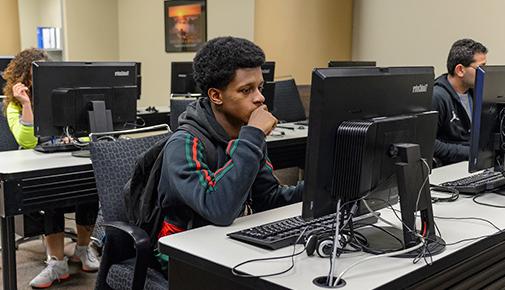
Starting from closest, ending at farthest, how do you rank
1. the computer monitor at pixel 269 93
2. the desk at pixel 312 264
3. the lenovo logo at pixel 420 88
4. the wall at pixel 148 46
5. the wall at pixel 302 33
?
the desk at pixel 312 264
the lenovo logo at pixel 420 88
the computer monitor at pixel 269 93
the wall at pixel 302 33
the wall at pixel 148 46

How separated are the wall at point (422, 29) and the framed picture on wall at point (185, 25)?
5.41 feet

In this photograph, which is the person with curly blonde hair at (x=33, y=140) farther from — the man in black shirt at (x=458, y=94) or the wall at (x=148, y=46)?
the wall at (x=148, y=46)

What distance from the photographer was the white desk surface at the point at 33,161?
240 centimetres

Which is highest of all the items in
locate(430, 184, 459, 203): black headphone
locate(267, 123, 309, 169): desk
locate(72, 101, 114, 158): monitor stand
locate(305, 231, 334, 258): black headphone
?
locate(72, 101, 114, 158): monitor stand

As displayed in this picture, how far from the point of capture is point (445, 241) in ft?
5.01

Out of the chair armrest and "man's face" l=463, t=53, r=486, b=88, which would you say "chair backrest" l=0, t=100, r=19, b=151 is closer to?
the chair armrest

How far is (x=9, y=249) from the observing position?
2363 mm

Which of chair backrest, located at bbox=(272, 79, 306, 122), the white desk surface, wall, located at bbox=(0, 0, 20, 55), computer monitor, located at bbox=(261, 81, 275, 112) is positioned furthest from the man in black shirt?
wall, located at bbox=(0, 0, 20, 55)

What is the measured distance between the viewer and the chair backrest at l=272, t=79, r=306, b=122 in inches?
170

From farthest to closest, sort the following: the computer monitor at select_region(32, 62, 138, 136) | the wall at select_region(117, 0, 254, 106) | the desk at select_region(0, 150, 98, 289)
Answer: the wall at select_region(117, 0, 254, 106), the computer monitor at select_region(32, 62, 138, 136), the desk at select_region(0, 150, 98, 289)

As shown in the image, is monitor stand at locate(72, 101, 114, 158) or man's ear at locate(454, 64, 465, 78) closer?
monitor stand at locate(72, 101, 114, 158)

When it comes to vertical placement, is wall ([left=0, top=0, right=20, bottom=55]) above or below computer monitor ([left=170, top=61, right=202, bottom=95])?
above

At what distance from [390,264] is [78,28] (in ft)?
20.6

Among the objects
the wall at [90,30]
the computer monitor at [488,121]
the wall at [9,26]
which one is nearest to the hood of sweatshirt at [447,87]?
the computer monitor at [488,121]
